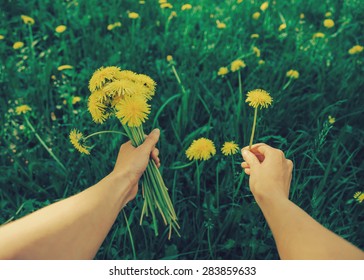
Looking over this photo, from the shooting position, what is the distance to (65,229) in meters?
1.01

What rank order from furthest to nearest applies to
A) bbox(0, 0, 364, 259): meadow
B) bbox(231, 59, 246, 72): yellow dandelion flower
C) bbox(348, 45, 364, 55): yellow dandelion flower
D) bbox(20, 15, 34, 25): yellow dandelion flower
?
1. bbox(20, 15, 34, 25): yellow dandelion flower
2. bbox(348, 45, 364, 55): yellow dandelion flower
3. bbox(231, 59, 246, 72): yellow dandelion flower
4. bbox(0, 0, 364, 259): meadow

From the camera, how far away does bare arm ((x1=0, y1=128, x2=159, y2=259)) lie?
3.15 ft

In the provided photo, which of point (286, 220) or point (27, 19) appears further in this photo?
point (27, 19)

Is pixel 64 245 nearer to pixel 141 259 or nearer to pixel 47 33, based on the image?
pixel 141 259

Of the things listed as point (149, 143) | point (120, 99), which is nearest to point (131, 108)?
point (120, 99)

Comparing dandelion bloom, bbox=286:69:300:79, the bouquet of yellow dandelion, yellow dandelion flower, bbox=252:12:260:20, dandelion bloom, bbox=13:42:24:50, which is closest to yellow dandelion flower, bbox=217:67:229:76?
dandelion bloom, bbox=286:69:300:79

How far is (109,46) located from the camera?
6.53 ft

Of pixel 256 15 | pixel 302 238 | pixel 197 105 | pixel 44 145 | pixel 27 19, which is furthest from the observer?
pixel 256 15

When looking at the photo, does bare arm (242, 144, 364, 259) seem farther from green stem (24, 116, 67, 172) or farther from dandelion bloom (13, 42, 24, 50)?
dandelion bloom (13, 42, 24, 50)

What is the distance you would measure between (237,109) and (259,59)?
454 mm

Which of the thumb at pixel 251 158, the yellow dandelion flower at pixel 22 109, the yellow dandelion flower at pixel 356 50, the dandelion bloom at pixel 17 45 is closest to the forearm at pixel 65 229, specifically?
the thumb at pixel 251 158

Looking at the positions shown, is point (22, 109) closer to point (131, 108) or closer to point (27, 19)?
point (27, 19)

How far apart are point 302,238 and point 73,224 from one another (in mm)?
576
